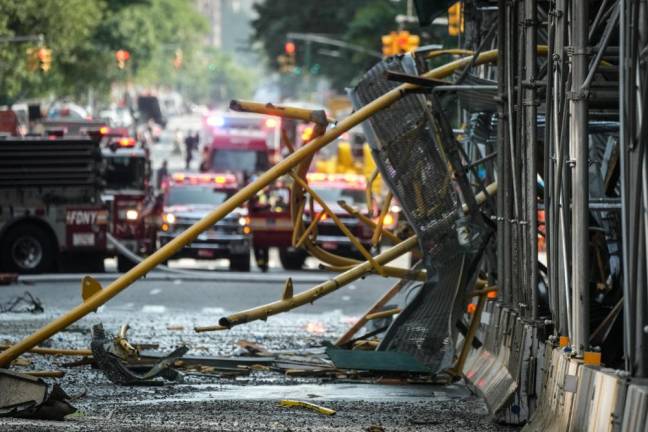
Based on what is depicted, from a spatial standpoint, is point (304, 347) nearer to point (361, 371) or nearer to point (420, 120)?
point (361, 371)

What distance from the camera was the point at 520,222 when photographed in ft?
45.3

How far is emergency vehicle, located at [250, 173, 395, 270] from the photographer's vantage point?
33344mm

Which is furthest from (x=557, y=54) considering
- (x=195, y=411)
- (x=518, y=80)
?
(x=195, y=411)

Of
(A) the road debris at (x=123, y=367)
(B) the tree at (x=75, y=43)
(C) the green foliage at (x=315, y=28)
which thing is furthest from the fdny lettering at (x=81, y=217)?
(C) the green foliage at (x=315, y=28)

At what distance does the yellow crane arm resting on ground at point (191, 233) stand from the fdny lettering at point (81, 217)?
15686mm

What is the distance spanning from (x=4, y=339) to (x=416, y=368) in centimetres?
510

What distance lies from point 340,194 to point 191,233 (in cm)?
2101

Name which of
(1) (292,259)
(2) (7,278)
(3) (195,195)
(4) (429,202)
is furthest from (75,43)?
(4) (429,202)

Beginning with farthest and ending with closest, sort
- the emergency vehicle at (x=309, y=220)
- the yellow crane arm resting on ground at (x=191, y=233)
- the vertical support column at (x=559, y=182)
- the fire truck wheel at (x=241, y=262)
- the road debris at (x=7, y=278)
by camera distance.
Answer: the emergency vehicle at (x=309, y=220), the fire truck wheel at (x=241, y=262), the road debris at (x=7, y=278), the yellow crane arm resting on ground at (x=191, y=233), the vertical support column at (x=559, y=182)

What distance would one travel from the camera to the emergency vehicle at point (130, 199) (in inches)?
1267

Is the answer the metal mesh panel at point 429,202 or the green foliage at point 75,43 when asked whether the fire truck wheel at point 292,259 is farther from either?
the green foliage at point 75,43

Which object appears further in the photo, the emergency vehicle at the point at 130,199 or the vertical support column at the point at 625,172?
the emergency vehicle at the point at 130,199

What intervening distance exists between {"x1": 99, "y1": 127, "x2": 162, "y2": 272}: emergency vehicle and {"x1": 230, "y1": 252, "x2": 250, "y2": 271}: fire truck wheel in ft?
5.20

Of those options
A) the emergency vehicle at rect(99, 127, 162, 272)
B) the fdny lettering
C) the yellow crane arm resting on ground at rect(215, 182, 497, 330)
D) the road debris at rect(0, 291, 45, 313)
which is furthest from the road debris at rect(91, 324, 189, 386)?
the emergency vehicle at rect(99, 127, 162, 272)
